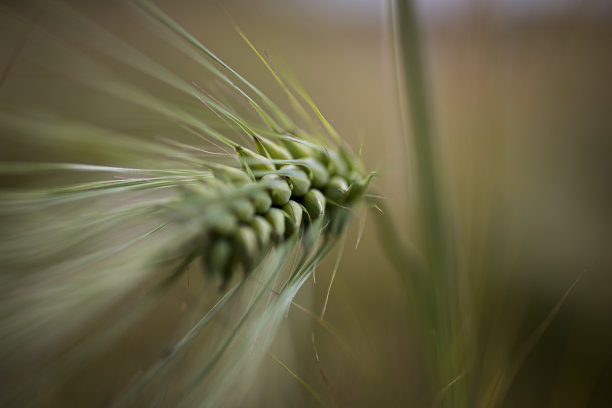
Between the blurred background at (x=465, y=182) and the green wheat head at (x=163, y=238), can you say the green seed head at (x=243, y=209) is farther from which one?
the blurred background at (x=465, y=182)

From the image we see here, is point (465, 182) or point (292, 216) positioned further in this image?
point (465, 182)

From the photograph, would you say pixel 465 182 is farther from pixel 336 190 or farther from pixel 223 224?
pixel 223 224

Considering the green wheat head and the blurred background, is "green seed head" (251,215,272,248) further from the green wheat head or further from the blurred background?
the blurred background

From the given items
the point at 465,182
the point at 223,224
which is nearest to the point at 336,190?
the point at 223,224

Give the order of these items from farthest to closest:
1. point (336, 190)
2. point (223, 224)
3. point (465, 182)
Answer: point (465, 182)
point (336, 190)
point (223, 224)

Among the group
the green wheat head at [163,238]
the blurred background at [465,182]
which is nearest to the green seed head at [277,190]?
the green wheat head at [163,238]

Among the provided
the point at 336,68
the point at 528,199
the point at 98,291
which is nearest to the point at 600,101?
the point at 528,199

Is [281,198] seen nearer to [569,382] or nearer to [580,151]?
[569,382]

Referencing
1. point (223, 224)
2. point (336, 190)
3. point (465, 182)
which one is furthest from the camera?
point (465, 182)
